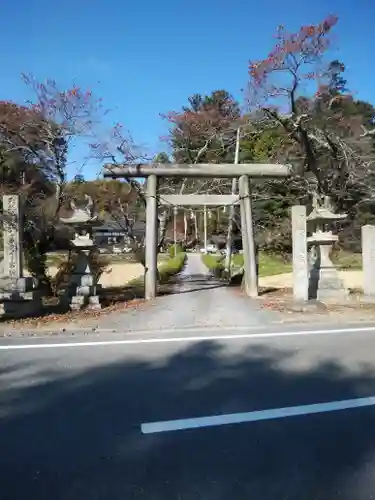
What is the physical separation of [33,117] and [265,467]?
43.9 ft

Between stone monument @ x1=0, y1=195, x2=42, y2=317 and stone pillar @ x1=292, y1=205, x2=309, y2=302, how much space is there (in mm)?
6460

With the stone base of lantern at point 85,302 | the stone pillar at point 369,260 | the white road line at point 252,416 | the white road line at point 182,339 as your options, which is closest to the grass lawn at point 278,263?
the stone pillar at point 369,260

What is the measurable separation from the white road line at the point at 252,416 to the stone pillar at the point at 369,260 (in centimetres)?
809

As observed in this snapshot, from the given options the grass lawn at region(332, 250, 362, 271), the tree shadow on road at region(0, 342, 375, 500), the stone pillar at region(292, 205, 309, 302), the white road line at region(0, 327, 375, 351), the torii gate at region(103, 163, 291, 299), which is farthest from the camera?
the grass lawn at region(332, 250, 362, 271)

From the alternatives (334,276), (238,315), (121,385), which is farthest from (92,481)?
(334,276)

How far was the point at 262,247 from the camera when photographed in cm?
3266

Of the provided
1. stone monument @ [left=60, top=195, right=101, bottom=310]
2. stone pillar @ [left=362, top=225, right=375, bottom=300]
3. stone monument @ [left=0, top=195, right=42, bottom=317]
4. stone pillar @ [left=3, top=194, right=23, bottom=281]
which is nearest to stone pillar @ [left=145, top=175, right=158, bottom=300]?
stone monument @ [left=60, top=195, right=101, bottom=310]

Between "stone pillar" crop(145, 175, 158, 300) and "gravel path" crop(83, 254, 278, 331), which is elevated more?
"stone pillar" crop(145, 175, 158, 300)

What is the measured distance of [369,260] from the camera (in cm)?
1141

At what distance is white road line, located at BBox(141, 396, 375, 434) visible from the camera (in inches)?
136

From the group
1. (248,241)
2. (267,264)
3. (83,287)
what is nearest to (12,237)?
(83,287)

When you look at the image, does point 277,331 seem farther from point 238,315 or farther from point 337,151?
point 337,151

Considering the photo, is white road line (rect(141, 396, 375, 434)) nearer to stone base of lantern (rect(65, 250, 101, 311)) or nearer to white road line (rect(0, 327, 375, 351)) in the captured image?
white road line (rect(0, 327, 375, 351))

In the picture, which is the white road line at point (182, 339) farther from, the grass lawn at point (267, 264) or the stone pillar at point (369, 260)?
the grass lawn at point (267, 264)
